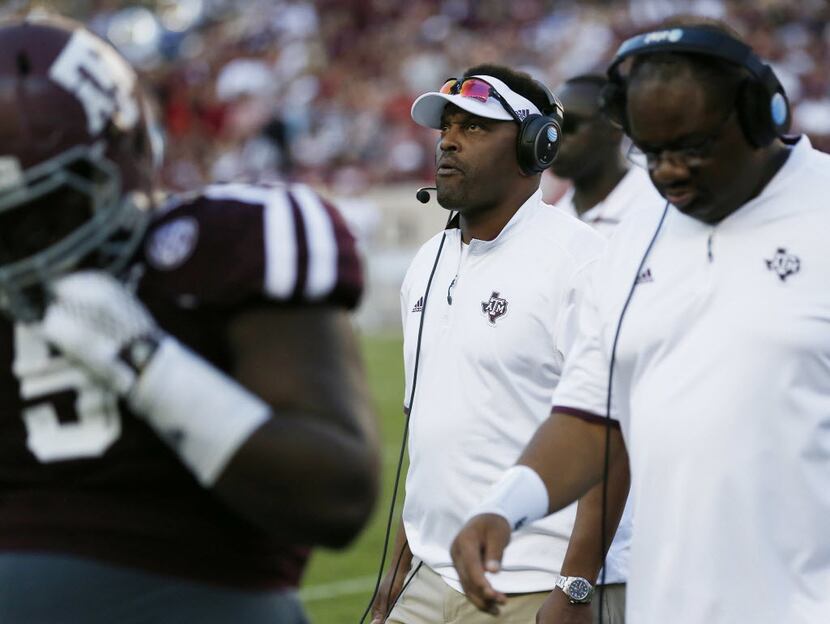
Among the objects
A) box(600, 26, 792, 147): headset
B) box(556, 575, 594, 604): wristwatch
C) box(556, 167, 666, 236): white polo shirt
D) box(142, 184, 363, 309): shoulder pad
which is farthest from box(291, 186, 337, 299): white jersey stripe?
box(556, 167, 666, 236): white polo shirt

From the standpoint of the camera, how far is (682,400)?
7.90ft

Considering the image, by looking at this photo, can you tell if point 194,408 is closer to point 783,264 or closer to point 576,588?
point 783,264

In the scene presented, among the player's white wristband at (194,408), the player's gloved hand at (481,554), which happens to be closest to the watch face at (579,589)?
the player's gloved hand at (481,554)

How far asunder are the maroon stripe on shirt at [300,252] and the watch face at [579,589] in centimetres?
137

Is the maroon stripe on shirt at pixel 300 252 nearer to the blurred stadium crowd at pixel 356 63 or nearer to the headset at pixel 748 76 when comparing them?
the headset at pixel 748 76

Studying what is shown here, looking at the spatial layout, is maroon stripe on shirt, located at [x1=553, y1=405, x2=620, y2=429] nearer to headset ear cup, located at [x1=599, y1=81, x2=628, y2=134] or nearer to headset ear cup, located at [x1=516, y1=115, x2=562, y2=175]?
headset ear cup, located at [x1=599, y1=81, x2=628, y2=134]

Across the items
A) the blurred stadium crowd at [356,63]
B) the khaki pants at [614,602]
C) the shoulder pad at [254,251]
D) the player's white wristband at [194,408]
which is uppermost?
the shoulder pad at [254,251]

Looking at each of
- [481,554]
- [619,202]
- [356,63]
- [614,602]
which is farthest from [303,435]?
[356,63]

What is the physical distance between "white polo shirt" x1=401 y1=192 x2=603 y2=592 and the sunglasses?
412 mm

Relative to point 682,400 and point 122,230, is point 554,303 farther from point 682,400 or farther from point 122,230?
point 122,230

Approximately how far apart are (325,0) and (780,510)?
2102 cm

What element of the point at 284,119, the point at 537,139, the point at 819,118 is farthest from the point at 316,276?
the point at 284,119

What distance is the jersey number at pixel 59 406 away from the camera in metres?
1.91

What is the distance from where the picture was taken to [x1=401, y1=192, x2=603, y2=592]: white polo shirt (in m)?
3.26
